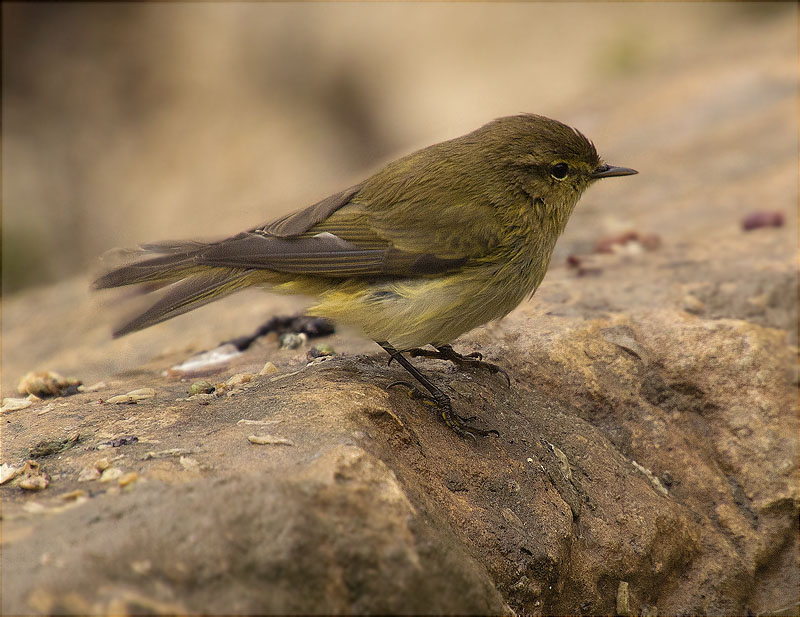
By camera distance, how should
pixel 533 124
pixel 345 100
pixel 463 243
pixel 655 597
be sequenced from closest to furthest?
pixel 655 597 < pixel 463 243 < pixel 533 124 < pixel 345 100

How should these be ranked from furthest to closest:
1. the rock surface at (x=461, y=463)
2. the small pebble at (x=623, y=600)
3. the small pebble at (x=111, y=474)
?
the small pebble at (x=623, y=600) → the small pebble at (x=111, y=474) → the rock surface at (x=461, y=463)

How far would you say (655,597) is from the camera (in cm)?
339

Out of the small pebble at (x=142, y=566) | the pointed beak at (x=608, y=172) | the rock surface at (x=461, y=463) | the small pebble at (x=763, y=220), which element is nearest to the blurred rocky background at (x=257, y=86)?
the small pebble at (x=763, y=220)

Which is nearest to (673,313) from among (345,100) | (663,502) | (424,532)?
(663,502)

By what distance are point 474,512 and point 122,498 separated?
118 centimetres

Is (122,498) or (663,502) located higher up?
(122,498)

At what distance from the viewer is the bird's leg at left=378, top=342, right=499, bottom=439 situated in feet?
10.9

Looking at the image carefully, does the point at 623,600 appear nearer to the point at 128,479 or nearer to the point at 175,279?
the point at 128,479

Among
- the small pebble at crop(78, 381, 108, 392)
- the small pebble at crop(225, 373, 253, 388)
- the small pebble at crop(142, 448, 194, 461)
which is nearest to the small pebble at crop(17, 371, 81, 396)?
the small pebble at crop(78, 381, 108, 392)

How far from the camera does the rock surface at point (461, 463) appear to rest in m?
2.18

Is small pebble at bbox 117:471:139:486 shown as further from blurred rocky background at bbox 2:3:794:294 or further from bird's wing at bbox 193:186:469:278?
blurred rocky background at bbox 2:3:794:294

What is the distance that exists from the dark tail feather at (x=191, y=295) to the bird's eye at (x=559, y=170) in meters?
1.47

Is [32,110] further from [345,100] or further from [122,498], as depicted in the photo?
[122,498]

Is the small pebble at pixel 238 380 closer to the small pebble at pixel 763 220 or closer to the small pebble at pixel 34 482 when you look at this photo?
the small pebble at pixel 34 482
